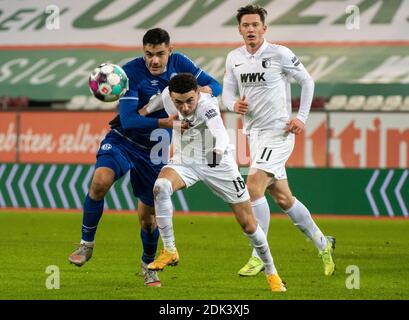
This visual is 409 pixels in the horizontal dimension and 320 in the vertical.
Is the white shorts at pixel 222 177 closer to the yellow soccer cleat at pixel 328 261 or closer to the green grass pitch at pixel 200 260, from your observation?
the green grass pitch at pixel 200 260

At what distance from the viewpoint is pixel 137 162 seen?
31.6 ft

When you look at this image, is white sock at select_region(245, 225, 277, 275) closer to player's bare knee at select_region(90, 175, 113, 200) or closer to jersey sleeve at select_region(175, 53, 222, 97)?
player's bare knee at select_region(90, 175, 113, 200)

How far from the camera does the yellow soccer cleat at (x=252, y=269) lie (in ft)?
33.3

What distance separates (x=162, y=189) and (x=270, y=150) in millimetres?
2161

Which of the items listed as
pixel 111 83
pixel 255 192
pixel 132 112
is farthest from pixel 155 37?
pixel 255 192

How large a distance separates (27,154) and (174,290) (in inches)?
405

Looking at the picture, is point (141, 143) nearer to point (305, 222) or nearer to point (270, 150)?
point (270, 150)

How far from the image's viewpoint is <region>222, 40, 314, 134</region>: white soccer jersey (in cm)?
1069

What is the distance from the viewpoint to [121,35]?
24.3 metres

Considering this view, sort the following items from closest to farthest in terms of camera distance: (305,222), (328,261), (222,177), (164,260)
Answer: (164,260)
(222,177)
(328,261)
(305,222)

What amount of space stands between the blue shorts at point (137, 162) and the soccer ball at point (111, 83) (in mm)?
430

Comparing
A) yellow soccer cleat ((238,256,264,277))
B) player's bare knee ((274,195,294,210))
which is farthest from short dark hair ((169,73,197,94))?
player's bare knee ((274,195,294,210))

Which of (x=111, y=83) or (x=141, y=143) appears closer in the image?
(x=111, y=83)
